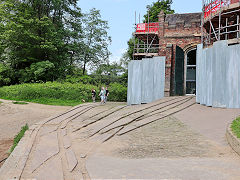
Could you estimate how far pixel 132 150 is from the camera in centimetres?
643

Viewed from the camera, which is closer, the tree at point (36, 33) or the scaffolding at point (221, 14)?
the scaffolding at point (221, 14)

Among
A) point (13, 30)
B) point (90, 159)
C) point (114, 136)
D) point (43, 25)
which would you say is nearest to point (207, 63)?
point (114, 136)

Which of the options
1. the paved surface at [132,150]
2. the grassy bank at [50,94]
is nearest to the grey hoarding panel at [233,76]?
the paved surface at [132,150]

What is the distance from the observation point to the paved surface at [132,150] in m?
4.40

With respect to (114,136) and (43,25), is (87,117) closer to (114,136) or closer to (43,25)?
(114,136)

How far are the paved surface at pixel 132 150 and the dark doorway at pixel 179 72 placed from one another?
5.70m

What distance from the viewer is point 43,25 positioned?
23.9m

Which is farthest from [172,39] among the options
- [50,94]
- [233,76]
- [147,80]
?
[50,94]

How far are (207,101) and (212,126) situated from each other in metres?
3.50

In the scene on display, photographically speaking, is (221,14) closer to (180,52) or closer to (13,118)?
(180,52)

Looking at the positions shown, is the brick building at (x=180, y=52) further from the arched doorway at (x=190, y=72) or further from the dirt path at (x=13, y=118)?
the dirt path at (x=13, y=118)

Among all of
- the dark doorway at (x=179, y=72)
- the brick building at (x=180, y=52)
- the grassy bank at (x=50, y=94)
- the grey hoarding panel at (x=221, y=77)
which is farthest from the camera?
the grassy bank at (x=50, y=94)

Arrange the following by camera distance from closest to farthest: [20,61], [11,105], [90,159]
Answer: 1. [90,159]
2. [11,105]
3. [20,61]

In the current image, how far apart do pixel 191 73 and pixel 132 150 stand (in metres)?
13.8
